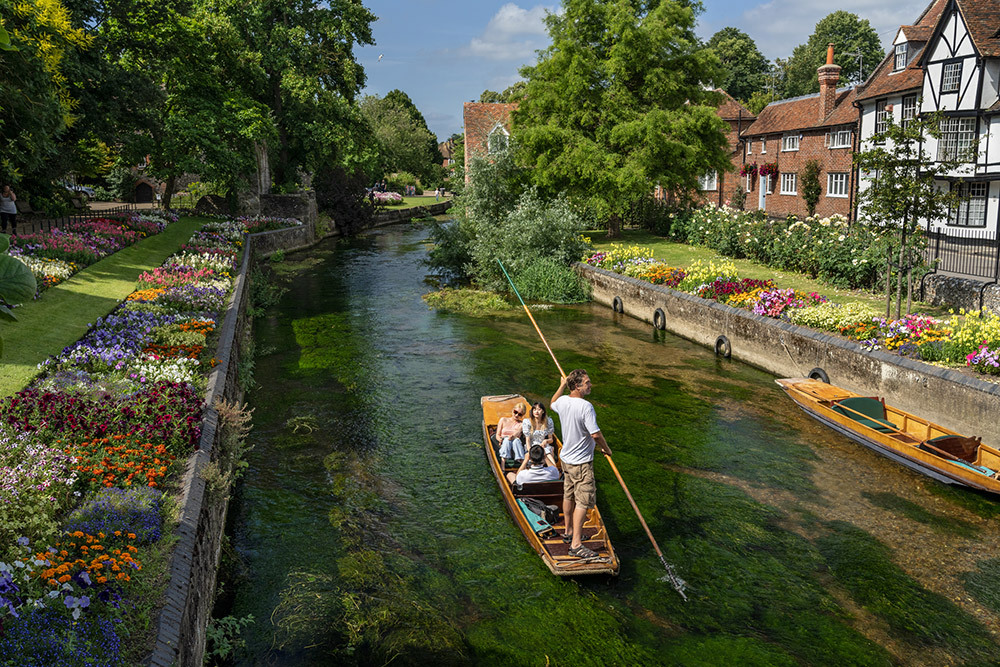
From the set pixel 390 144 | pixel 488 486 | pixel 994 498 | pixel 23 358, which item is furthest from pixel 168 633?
pixel 390 144

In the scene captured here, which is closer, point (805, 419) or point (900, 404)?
point (900, 404)

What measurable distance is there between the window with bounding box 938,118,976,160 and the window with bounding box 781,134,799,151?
12.2m

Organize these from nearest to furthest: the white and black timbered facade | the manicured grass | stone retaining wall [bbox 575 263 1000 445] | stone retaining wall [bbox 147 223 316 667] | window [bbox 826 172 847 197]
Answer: stone retaining wall [bbox 147 223 316 667] < the manicured grass < stone retaining wall [bbox 575 263 1000 445] < the white and black timbered facade < window [bbox 826 172 847 197]

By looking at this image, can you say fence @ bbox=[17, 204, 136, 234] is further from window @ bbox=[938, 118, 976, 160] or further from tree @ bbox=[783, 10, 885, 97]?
tree @ bbox=[783, 10, 885, 97]

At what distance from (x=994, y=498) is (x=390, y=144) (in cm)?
7389

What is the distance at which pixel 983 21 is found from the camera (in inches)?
1200

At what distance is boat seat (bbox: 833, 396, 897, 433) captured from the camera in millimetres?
12377

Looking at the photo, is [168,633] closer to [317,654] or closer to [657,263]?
[317,654]

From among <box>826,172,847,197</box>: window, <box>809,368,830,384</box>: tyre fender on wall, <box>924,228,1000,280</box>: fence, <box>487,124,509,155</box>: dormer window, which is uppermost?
<box>487,124,509,155</box>: dormer window

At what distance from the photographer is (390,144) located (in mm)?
78188

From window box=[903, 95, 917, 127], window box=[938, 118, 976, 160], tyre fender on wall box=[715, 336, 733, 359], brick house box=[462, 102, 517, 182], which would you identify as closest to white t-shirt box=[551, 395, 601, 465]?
tyre fender on wall box=[715, 336, 733, 359]

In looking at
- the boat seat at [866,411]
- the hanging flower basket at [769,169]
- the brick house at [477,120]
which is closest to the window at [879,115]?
the hanging flower basket at [769,169]

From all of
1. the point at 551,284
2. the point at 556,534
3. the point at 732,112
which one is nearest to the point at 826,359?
the point at 556,534

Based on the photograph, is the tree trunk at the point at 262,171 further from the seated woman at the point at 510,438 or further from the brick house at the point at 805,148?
the seated woman at the point at 510,438
